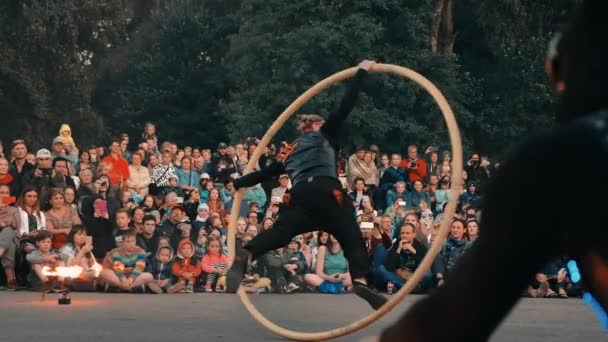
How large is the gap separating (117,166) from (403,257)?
5.26 meters

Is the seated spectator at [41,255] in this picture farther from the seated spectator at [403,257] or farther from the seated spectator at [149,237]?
the seated spectator at [403,257]

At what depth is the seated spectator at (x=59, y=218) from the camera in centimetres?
1672

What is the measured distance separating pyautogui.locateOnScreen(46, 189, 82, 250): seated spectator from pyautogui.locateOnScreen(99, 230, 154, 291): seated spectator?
641 millimetres

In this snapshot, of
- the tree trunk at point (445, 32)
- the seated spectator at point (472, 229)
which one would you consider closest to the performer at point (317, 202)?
the seated spectator at point (472, 229)

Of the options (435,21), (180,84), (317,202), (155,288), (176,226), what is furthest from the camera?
(180,84)

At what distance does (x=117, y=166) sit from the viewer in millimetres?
19453

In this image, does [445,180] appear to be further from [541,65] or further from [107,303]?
[541,65]

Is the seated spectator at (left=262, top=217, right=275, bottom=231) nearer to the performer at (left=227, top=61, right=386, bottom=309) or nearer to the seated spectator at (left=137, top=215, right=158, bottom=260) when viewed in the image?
the seated spectator at (left=137, top=215, right=158, bottom=260)

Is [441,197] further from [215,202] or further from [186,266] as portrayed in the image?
[186,266]

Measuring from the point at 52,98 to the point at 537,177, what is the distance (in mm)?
35419

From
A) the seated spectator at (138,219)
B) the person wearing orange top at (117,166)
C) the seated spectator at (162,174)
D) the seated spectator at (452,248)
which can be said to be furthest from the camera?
the seated spectator at (162,174)

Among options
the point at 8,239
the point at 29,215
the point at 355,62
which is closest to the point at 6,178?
the point at 29,215

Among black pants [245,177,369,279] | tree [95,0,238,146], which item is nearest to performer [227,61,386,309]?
black pants [245,177,369,279]

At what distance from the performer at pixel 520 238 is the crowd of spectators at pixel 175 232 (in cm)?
1223
